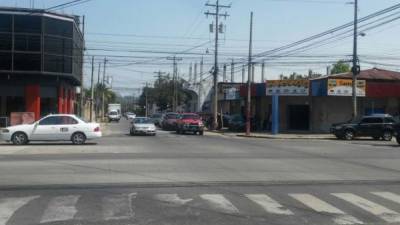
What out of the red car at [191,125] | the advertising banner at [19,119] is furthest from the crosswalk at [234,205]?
the red car at [191,125]

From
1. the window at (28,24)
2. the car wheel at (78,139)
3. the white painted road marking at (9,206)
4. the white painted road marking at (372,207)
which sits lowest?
the white painted road marking at (9,206)

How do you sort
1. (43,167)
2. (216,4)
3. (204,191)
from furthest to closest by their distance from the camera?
1. (216,4)
2. (43,167)
3. (204,191)

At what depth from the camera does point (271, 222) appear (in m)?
9.87

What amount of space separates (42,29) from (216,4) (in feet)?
62.2

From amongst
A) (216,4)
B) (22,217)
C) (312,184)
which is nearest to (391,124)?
(216,4)

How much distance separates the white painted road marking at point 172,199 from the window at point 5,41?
39.6m

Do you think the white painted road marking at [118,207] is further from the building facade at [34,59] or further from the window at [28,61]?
the window at [28,61]

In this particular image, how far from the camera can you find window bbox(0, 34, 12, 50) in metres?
49.2

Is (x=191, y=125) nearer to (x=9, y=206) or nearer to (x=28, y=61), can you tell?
(x=28, y=61)

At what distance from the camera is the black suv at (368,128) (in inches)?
1695

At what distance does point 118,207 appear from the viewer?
1119 cm

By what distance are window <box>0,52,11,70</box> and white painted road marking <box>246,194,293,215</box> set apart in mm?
39996

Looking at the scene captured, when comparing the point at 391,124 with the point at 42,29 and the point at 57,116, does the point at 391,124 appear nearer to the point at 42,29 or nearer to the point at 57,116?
the point at 57,116

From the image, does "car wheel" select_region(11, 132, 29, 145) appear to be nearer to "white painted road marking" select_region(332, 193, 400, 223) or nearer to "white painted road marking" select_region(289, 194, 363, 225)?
"white painted road marking" select_region(289, 194, 363, 225)
